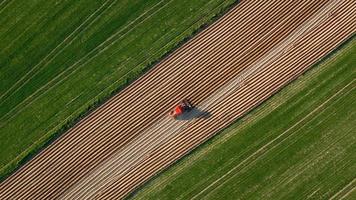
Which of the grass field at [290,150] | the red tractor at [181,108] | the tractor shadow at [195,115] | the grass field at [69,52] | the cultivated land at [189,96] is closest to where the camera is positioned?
the grass field at [290,150]

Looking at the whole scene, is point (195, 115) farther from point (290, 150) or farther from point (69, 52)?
point (69, 52)

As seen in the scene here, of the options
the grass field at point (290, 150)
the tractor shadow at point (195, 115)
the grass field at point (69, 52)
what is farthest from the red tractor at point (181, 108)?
the grass field at point (69, 52)

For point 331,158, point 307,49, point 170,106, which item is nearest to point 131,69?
point 170,106

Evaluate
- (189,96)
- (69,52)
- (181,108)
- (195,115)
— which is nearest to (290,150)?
(195,115)

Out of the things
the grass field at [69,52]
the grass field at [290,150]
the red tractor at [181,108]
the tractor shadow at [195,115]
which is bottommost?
the grass field at [290,150]

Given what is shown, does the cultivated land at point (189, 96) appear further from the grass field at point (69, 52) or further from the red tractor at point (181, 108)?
the grass field at point (69, 52)

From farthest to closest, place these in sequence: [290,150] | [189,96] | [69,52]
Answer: [69,52], [189,96], [290,150]
